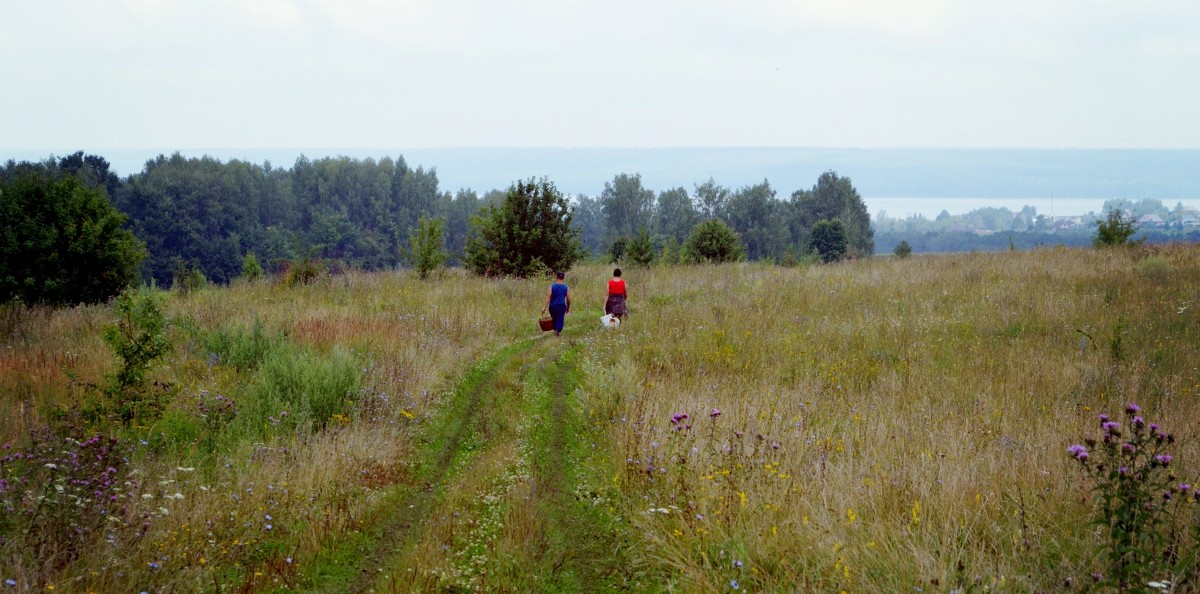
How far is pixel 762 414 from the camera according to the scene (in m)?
7.85

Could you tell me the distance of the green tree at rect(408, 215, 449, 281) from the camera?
82.7ft

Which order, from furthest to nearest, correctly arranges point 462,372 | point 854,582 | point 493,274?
point 493,274, point 462,372, point 854,582

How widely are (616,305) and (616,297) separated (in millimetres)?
217

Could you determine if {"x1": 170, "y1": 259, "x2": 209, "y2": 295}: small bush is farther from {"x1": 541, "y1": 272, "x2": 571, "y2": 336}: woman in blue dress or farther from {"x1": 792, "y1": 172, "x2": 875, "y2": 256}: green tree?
{"x1": 792, "y1": 172, "x2": 875, "y2": 256}: green tree

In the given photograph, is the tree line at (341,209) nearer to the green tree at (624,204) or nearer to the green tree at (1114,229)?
the green tree at (624,204)

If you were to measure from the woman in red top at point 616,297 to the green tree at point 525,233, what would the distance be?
30.7ft

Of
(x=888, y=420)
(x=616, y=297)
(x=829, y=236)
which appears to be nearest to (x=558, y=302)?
(x=616, y=297)

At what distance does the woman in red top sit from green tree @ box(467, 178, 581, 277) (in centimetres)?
937

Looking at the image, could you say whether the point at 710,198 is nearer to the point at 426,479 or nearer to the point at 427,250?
the point at 427,250

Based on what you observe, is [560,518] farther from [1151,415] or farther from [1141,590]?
[1151,415]

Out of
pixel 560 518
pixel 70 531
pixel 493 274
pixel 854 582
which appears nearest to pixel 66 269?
pixel 493 274

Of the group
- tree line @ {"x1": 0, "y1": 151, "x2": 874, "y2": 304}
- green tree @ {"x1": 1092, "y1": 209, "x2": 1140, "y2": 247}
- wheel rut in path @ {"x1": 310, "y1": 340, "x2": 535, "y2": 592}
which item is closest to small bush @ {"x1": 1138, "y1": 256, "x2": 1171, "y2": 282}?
green tree @ {"x1": 1092, "y1": 209, "x2": 1140, "y2": 247}

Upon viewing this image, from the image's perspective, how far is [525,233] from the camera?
2633 centimetres

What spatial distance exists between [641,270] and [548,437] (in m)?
19.3
